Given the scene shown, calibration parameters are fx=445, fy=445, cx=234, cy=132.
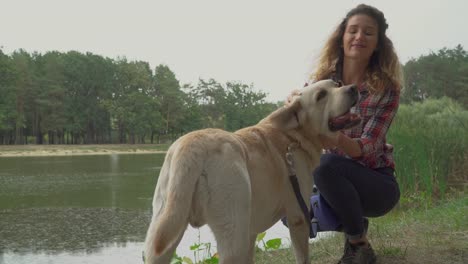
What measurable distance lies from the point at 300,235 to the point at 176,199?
1.23 m

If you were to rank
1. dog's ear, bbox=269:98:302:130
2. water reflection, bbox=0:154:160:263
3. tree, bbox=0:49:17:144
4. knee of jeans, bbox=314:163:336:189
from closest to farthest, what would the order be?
1. dog's ear, bbox=269:98:302:130
2. knee of jeans, bbox=314:163:336:189
3. water reflection, bbox=0:154:160:263
4. tree, bbox=0:49:17:144

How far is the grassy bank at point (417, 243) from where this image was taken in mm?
3811

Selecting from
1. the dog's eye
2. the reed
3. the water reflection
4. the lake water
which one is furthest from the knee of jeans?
the water reflection

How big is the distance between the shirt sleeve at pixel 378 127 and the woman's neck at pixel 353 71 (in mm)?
325

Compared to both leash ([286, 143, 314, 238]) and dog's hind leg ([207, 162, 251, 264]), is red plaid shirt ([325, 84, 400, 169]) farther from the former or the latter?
dog's hind leg ([207, 162, 251, 264])

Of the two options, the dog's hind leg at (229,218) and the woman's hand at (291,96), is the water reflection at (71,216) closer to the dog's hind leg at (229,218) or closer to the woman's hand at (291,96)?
the woman's hand at (291,96)

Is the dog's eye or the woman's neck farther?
the woman's neck

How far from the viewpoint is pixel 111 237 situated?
9242 millimetres

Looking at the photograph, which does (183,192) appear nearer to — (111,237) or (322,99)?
(322,99)

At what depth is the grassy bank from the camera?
3811 millimetres

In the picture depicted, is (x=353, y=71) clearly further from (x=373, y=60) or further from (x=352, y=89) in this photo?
(x=352, y=89)

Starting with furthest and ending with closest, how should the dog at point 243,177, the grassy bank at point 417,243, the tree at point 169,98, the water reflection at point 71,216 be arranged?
the tree at point 169,98, the water reflection at point 71,216, the grassy bank at point 417,243, the dog at point 243,177

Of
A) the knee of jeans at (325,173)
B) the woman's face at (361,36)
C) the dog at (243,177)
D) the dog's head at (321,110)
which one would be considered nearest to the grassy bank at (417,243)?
the knee of jeans at (325,173)

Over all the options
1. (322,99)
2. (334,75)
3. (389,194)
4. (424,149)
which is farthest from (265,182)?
(424,149)
